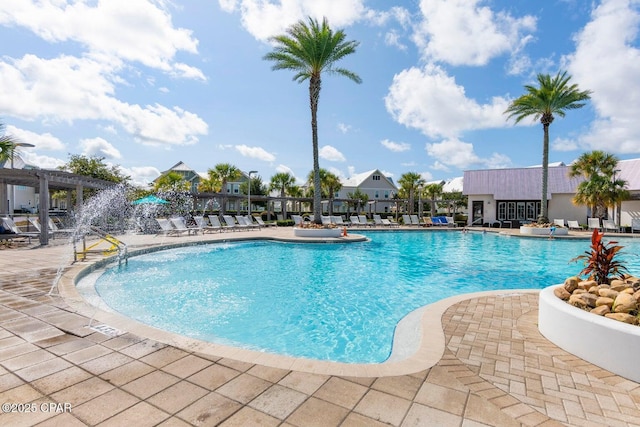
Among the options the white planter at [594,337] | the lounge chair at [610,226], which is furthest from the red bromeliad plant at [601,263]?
the lounge chair at [610,226]

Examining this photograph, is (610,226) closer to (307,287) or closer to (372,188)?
(307,287)

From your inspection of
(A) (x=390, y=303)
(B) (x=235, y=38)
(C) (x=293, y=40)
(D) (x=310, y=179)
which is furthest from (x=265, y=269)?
(D) (x=310, y=179)

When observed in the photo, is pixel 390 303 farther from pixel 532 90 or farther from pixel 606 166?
pixel 606 166

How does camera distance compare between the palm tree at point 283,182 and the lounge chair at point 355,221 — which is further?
the palm tree at point 283,182

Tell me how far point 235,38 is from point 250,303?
10.9m

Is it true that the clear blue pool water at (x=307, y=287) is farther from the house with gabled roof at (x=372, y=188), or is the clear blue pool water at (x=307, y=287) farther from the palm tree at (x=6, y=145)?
the house with gabled roof at (x=372, y=188)

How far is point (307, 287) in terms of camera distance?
7.88 m

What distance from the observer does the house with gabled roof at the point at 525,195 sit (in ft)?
80.5

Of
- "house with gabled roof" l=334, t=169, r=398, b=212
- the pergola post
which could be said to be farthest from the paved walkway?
"house with gabled roof" l=334, t=169, r=398, b=212

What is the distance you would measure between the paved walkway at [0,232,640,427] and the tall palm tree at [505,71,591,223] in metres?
21.2

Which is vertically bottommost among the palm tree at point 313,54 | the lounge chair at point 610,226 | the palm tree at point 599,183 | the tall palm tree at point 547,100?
the lounge chair at point 610,226

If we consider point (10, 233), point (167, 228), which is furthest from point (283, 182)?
point (10, 233)

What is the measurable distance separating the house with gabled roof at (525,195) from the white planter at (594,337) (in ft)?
88.8

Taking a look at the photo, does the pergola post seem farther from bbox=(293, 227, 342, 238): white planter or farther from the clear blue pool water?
bbox=(293, 227, 342, 238): white planter
